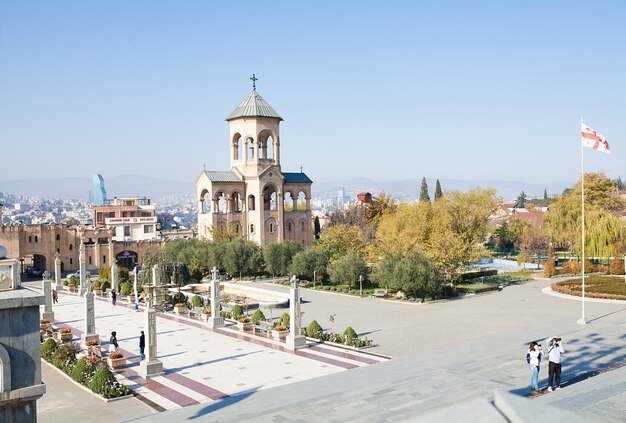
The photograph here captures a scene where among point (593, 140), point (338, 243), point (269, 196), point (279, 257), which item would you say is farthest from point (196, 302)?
point (269, 196)


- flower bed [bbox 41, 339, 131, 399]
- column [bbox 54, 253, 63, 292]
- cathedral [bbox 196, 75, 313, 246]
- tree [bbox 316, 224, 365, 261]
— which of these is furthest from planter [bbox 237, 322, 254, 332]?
cathedral [bbox 196, 75, 313, 246]

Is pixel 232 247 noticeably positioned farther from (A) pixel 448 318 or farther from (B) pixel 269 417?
(B) pixel 269 417

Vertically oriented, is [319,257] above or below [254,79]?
below

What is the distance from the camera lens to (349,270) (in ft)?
114

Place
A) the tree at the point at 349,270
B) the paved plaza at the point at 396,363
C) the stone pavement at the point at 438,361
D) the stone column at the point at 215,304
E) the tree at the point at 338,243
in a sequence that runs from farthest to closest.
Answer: the tree at the point at 338,243 < the tree at the point at 349,270 < the stone column at the point at 215,304 < the paved plaza at the point at 396,363 < the stone pavement at the point at 438,361

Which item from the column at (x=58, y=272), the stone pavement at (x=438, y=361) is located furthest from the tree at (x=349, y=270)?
the column at (x=58, y=272)

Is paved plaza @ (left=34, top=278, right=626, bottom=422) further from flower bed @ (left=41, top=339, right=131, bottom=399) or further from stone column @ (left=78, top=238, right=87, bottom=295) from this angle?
stone column @ (left=78, top=238, right=87, bottom=295)

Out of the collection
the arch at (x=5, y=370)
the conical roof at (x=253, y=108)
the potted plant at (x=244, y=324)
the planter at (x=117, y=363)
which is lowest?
the planter at (x=117, y=363)

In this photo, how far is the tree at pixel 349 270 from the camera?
34812mm

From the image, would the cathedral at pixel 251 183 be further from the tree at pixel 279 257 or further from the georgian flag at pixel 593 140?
the georgian flag at pixel 593 140

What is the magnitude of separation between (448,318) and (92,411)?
15730mm

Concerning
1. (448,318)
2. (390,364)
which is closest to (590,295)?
(448,318)

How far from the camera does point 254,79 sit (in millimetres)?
52812

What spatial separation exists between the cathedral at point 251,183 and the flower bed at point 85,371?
Result: 29.5 m
